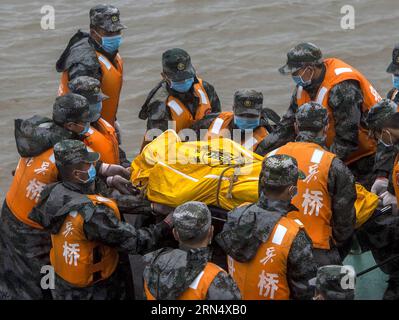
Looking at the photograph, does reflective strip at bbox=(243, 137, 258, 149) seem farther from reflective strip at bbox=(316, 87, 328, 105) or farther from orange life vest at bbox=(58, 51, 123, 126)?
orange life vest at bbox=(58, 51, 123, 126)

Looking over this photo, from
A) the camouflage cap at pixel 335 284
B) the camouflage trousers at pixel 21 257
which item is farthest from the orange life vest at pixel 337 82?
the camouflage cap at pixel 335 284

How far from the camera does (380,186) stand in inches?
238

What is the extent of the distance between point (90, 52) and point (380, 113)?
2.64m

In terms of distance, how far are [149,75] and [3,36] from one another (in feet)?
9.22

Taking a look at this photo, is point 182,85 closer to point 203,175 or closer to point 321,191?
point 203,175

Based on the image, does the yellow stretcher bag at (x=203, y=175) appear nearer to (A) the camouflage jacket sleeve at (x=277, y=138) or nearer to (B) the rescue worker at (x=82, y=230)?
(B) the rescue worker at (x=82, y=230)

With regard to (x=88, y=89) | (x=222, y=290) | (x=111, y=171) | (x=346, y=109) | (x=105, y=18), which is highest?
(x=105, y=18)

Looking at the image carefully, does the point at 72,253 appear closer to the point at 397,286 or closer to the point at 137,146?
the point at 397,286

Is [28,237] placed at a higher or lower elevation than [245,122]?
lower

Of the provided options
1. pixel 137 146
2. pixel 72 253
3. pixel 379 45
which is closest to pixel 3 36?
pixel 137 146

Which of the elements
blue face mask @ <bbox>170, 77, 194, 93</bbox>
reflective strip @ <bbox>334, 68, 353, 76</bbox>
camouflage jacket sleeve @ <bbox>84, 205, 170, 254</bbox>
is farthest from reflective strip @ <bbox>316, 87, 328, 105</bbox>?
camouflage jacket sleeve @ <bbox>84, 205, 170, 254</bbox>

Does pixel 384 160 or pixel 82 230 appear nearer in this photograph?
pixel 82 230

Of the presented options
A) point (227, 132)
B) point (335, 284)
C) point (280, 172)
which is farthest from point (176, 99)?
point (335, 284)

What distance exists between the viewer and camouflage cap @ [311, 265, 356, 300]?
4.28 meters
